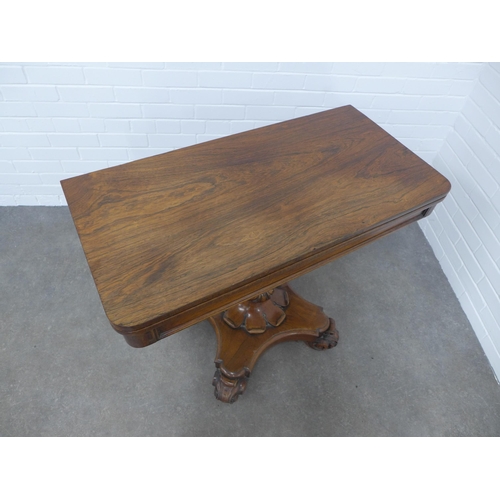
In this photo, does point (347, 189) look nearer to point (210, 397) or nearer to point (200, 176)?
point (200, 176)

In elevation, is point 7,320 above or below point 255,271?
below

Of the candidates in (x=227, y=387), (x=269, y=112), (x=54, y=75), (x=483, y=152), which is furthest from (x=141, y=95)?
(x=483, y=152)

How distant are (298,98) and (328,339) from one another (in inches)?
38.7

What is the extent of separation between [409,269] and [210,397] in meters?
1.04

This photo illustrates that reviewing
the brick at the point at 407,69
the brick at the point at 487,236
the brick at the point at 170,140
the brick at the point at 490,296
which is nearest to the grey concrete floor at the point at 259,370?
the brick at the point at 490,296

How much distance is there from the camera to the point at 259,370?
1.35 meters

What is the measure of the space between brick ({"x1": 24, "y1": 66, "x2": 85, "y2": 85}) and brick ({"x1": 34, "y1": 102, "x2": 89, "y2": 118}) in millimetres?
89

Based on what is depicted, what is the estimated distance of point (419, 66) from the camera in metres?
1.47

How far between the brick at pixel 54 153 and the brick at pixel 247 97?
0.74 meters

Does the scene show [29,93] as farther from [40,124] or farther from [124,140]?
[124,140]

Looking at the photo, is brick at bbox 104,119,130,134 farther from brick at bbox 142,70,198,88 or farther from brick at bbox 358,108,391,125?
brick at bbox 358,108,391,125

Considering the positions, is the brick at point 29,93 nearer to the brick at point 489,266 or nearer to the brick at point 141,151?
the brick at point 141,151

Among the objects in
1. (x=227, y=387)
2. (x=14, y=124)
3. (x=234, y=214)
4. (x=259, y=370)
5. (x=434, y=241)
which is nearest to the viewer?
(x=234, y=214)

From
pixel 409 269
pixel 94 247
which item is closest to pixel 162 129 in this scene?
pixel 94 247
